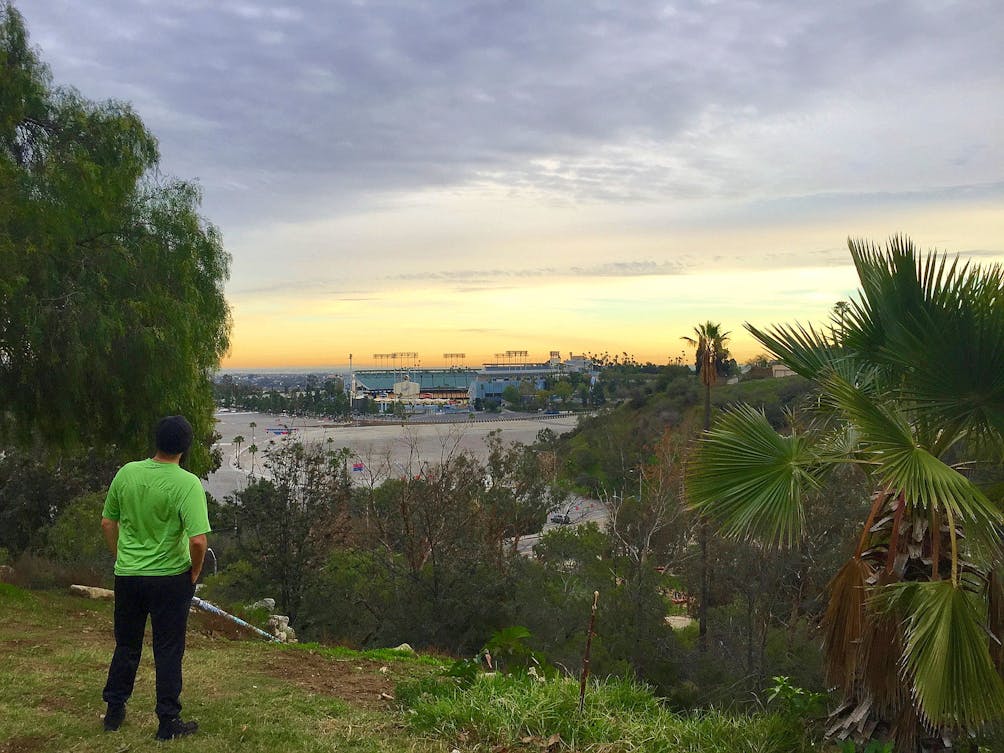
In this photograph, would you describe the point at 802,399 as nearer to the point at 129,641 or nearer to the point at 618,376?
the point at 129,641

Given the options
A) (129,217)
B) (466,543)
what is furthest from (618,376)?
(129,217)

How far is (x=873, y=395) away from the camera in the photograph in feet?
15.9

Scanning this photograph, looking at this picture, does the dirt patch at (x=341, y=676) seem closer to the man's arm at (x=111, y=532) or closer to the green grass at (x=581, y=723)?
the green grass at (x=581, y=723)

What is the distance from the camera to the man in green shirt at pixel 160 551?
366 cm

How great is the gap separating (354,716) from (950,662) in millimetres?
3140

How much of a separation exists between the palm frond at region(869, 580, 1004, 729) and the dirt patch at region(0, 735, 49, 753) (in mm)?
4240

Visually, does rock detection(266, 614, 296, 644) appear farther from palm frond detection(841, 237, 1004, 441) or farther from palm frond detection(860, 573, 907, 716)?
palm frond detection(841, 237, 1004, 441)

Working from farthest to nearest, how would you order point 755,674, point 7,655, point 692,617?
1. point 692,617
2. point 755,674
3. point 7,655

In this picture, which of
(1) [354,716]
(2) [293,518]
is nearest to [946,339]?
(1) [354,716]

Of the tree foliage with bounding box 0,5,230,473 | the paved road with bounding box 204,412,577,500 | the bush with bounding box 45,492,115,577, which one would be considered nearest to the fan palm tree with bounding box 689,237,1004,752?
the tree foliage with bounding box 0,5,230,473

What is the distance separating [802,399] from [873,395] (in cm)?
82

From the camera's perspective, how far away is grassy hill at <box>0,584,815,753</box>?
387 cm

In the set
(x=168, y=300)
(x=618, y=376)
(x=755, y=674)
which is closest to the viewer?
(x=168, y=300)

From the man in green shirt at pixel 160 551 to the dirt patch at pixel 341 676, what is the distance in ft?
4.15
